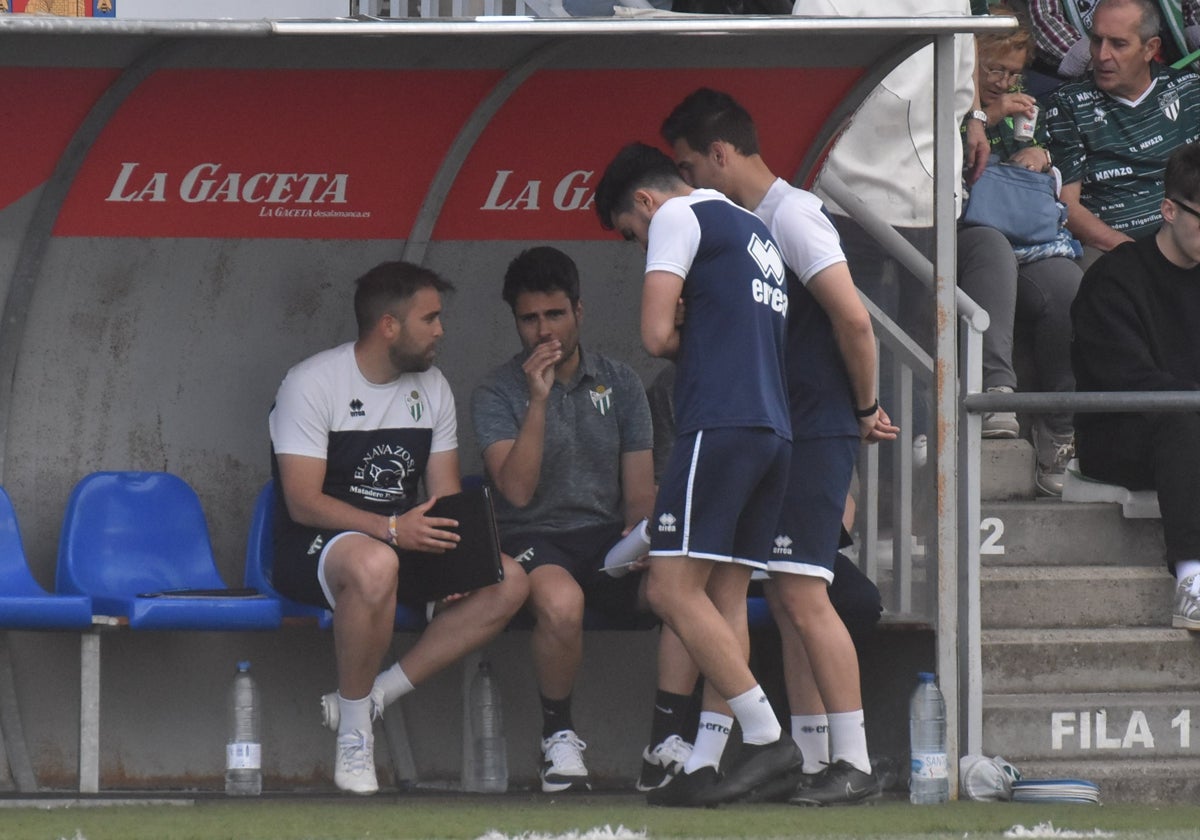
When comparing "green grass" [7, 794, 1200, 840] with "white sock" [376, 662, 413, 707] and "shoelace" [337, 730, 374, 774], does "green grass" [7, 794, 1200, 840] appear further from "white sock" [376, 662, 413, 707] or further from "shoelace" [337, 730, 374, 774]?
"white sock" [376, 662, 413, 707]

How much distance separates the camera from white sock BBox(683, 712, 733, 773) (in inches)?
220

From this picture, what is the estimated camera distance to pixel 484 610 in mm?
6094

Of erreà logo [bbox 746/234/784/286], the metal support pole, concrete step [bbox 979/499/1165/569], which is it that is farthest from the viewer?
concrete step [bbox 979/499/1165/569]

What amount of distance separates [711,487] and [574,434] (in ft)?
3.86

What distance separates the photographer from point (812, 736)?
19.4 feet

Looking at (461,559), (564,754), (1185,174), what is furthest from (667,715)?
(1185,174)

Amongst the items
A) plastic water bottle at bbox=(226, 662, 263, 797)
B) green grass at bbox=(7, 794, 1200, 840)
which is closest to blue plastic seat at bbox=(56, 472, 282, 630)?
plastic water bottle at bbox=(226, 662, 263, 797)

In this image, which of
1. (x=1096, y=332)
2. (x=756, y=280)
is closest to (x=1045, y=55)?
(x=1096, y=332)

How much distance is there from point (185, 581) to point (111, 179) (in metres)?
1.26

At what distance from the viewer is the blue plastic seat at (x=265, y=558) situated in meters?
6.20

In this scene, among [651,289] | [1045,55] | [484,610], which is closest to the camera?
[651,289]

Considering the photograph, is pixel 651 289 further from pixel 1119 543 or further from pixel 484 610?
pixel 1119 543

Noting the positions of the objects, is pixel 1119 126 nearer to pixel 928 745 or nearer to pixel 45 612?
pixel 928 745

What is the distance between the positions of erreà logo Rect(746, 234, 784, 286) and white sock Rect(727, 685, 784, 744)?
3.52ft
